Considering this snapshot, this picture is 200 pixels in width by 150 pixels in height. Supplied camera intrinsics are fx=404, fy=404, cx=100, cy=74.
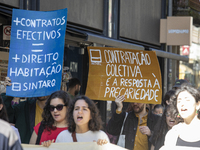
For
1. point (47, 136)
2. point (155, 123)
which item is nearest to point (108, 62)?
point (155, 123)

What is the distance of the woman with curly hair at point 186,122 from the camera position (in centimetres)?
361

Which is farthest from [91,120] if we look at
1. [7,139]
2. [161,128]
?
[7,139]

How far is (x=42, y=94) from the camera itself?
515 cm

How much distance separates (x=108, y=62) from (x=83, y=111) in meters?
3.01

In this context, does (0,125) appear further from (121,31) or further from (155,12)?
(155,12)

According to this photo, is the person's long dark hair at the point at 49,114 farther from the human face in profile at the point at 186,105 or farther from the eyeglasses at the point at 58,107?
the human face in profile at the point at 186,105

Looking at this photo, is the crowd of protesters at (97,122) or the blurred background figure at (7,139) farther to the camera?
the crowd of protesters at (97,122)

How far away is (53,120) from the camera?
4469 millimetres

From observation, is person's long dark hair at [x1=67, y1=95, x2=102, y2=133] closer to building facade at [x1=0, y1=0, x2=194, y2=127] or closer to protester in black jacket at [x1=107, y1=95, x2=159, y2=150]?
protester in black jacket at [x1=107, y1=95, x2=159, y2=150]

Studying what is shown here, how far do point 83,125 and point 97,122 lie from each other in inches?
5.8

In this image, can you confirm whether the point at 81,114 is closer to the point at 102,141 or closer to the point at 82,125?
the point at 82,125

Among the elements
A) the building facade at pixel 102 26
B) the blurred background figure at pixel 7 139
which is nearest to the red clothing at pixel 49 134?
the blurred background figure at pixel 7 139

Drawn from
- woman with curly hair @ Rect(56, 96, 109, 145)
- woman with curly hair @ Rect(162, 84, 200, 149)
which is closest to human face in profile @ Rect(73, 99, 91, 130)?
woman with curly hair @ Rect(56, 96, 109, 145)

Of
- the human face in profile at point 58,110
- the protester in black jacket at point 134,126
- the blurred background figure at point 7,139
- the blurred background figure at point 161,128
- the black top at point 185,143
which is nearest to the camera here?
the blurred background figure at point 7,139
